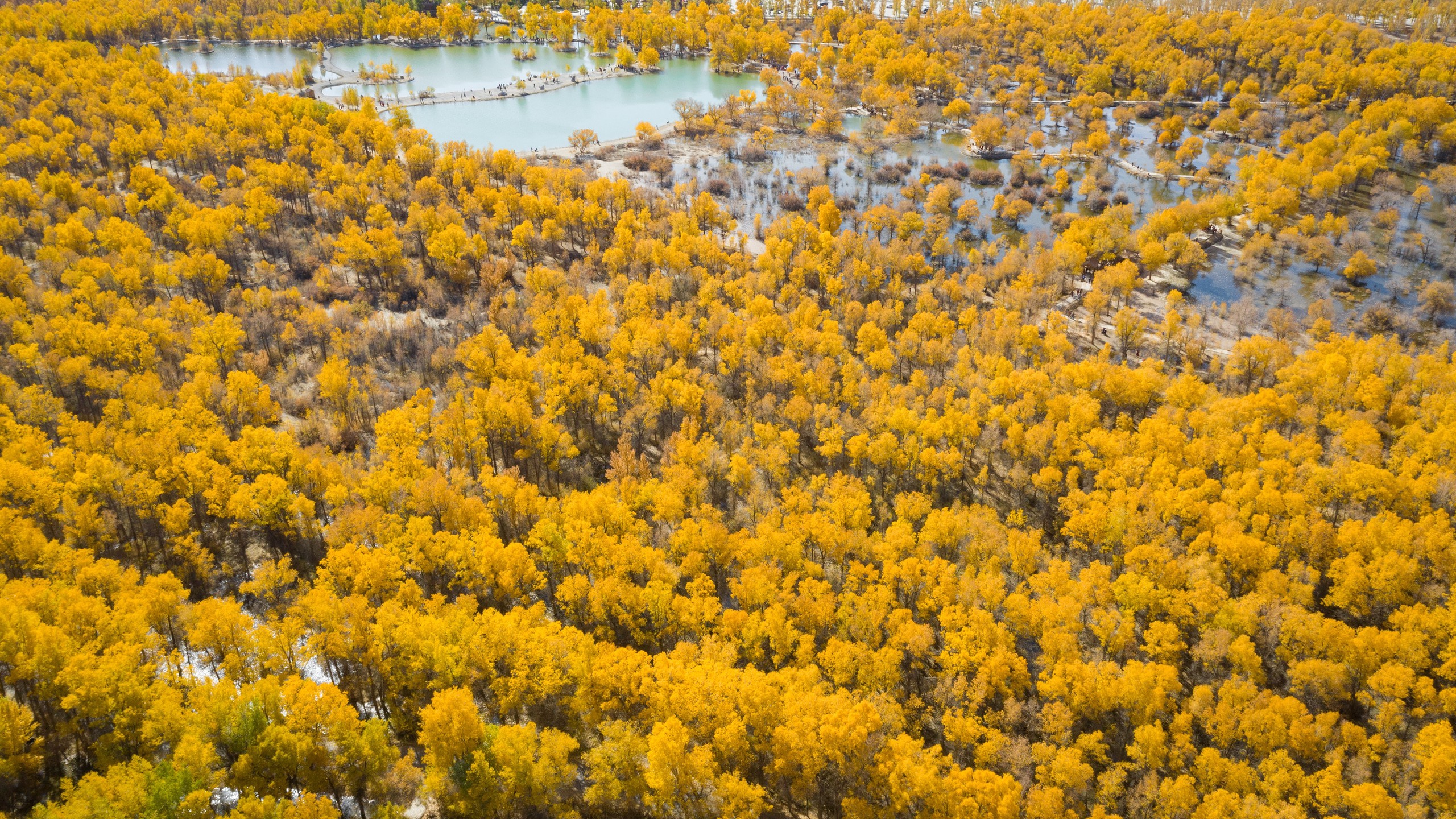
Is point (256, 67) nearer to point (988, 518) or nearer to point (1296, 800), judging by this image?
point (988, 518)

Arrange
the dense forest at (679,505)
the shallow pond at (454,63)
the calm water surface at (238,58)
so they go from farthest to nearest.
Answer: the calm water surface at (238,58)
the shallow pond at (454,63)
the dense forest at (679,505)

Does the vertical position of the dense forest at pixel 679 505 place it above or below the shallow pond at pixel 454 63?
below

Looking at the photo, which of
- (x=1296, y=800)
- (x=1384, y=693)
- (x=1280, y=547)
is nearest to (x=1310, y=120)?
(x=1280, y=547)

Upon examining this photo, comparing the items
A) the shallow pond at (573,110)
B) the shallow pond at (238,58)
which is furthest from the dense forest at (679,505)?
the shallow pond at (238,58)

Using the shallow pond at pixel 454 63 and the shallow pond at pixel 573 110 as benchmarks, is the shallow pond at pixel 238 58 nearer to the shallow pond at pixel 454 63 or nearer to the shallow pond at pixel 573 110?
the shallow pond at pixel 454 63

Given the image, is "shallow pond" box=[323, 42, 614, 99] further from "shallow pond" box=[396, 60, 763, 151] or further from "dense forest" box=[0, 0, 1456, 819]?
"dense forest" box=[0, 0, 1456, 819]

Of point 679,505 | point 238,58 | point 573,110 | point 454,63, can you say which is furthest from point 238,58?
point 679,505

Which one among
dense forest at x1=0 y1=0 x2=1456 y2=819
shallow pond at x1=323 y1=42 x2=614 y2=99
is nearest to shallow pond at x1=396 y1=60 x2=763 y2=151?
shallow pond at x1=323 y1=42 x2=614 y2=99

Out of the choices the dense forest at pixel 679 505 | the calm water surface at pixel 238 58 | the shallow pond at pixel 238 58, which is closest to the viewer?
the dense forest at pixel 679 505
